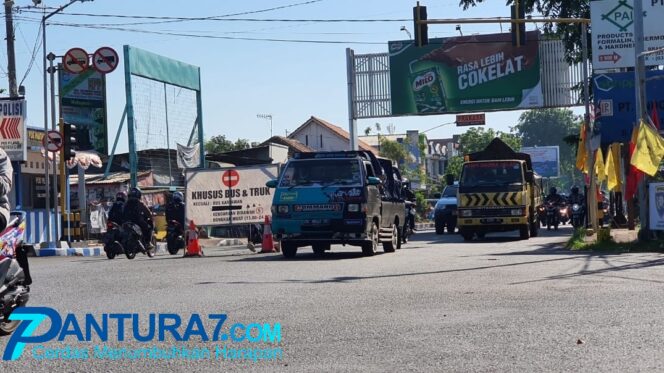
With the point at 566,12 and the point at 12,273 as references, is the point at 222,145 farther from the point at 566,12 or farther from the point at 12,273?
the point at 12,273

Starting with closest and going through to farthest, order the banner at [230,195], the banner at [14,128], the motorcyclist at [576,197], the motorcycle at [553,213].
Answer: the banner at [230,195] < the banner at [14,128] < the motorcyclist at [576,197] < the motorcycle at [553,213]

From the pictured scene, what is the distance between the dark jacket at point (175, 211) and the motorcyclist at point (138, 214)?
2537 mm

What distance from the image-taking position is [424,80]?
46.4 m

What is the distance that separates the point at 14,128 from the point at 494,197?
49.3ft

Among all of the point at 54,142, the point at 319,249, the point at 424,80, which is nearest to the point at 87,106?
the point at 424,80

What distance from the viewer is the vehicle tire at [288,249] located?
20658mm

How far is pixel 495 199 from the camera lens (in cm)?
2941

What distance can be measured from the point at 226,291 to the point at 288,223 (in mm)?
7259

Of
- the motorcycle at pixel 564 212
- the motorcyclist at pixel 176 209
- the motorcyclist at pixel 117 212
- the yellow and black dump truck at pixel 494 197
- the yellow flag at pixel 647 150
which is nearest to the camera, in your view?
the yellow flag at pixel 647 150

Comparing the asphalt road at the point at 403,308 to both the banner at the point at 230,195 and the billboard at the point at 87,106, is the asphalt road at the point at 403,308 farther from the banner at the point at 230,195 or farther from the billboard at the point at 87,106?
the billboard at the point at 87,106

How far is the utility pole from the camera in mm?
31953

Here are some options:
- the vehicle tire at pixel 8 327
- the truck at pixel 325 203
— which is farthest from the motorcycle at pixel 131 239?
the vehicle tire at pixel 8 327

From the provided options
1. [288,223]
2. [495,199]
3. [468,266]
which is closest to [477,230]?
[495,199]

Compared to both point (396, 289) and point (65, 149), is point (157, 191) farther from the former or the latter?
point (396, 289)
